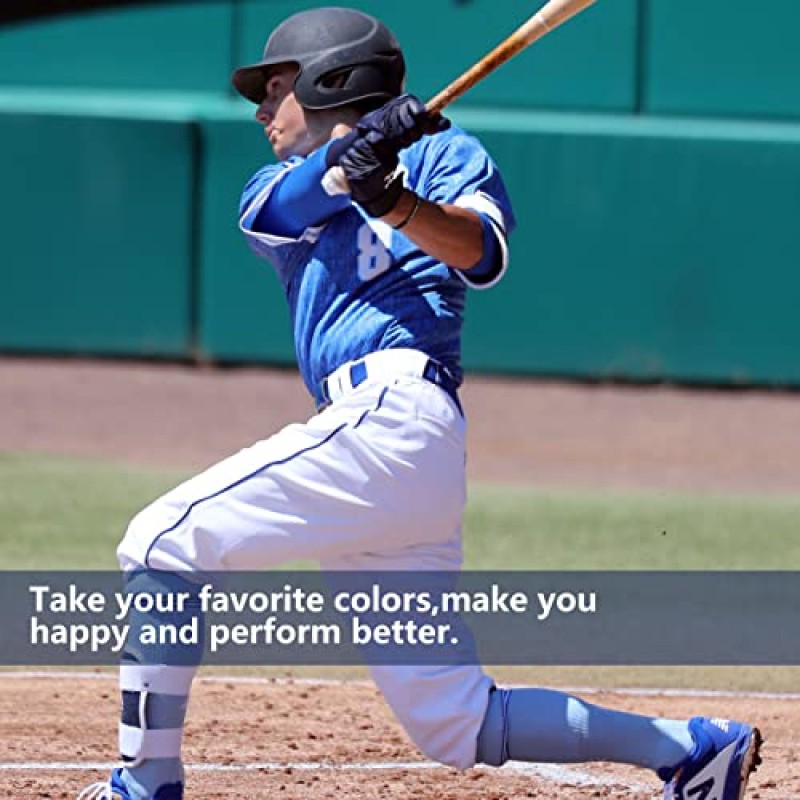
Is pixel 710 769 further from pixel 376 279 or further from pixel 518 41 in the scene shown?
pixel 518 41

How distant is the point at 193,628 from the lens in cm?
377

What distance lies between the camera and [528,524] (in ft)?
27.9

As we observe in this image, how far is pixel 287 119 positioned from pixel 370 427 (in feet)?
2.29

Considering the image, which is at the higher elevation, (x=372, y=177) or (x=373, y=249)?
(x=372, y=177)

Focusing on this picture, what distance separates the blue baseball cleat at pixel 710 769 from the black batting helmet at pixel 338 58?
1.42 meters

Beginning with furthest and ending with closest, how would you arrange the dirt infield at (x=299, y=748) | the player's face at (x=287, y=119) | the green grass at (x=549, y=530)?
the green grass at (x=549, y=530), the dirt infield at (x=299, y=748), the player's face at (x=287, y=119)

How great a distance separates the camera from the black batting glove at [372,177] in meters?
3.69

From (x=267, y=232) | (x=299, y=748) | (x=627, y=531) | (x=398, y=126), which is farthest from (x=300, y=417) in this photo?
(x=398, y=126)

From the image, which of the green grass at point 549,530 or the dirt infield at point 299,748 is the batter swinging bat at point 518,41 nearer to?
the dirt infield at point 299,748

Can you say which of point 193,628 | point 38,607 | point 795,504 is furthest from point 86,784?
point 795,504

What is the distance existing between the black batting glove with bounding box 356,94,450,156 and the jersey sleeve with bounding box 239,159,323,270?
30cm

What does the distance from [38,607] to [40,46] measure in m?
6.90

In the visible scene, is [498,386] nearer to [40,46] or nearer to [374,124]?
[40,46]

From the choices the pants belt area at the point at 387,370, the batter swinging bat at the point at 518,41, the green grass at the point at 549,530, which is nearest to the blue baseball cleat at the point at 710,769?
the pants belt area at the point at 387,370
